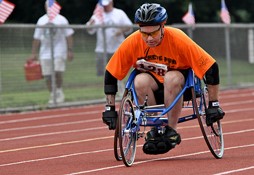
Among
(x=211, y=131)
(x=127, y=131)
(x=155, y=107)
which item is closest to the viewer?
(x=127, y=131)

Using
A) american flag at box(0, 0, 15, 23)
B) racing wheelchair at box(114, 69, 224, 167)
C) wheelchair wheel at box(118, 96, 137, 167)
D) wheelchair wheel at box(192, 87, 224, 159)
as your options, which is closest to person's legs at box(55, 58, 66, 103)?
american flag at box(0, 0, 15, 23)

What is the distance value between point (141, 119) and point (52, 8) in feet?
31.6

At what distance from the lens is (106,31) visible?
2158cm

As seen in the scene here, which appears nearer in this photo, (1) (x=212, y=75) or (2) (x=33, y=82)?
(1) (x=212, y=75)

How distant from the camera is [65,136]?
14531mm

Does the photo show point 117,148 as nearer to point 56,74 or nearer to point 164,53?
point 164,53

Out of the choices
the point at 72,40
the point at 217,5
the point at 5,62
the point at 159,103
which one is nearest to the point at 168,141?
the point at 159,103

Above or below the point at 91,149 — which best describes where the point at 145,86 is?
above

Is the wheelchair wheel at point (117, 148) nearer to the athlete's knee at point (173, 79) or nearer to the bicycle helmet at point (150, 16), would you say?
the athlete's knee at point (173, 79)

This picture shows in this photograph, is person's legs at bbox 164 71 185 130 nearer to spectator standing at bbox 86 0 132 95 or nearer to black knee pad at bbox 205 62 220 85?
black knee pad at bbox 205 62 220 85

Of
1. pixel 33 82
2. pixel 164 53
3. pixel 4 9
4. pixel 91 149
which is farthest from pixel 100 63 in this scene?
pixel 164 53

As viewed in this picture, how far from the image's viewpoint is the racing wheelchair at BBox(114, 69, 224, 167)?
10.6m

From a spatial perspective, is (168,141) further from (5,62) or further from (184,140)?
(5,62)

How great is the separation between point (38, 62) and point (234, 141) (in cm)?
739
